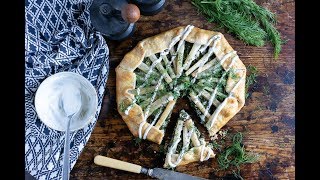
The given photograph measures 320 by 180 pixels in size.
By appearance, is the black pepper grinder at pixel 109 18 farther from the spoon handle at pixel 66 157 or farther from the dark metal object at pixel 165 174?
the dark metal object at pixel 165 174

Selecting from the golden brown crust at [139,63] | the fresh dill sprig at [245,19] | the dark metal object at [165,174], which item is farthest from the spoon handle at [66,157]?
the fresh dill sprig at [245,19]

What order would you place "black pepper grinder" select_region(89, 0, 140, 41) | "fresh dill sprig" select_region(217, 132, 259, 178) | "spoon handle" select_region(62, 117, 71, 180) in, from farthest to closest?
"fresh dill sprig" select_region(217, 132, 259, 178) < "black pepper grinder" select_region(89, 0, 140, 41) < "spoon handle" select_region(62, 117, 71, 180)

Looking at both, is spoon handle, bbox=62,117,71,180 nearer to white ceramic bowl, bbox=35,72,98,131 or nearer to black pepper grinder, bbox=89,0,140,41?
white ceramic bowl, bbox=35,72,98,131

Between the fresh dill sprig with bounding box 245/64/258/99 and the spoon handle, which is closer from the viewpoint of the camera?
the spoon handle

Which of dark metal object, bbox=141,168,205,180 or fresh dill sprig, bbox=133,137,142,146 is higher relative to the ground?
fresh dill sprig, bbox=133,137,142,146

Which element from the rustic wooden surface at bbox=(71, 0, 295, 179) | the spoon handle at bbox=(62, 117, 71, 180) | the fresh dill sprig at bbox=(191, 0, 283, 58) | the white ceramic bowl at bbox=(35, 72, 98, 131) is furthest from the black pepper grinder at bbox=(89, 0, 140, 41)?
the spoon handle at bbox=(62, 117, 71, 180)

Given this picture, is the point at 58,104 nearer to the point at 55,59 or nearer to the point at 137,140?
the point at 55,59

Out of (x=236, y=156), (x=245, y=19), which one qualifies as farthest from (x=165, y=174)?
(x=245, y=19)
